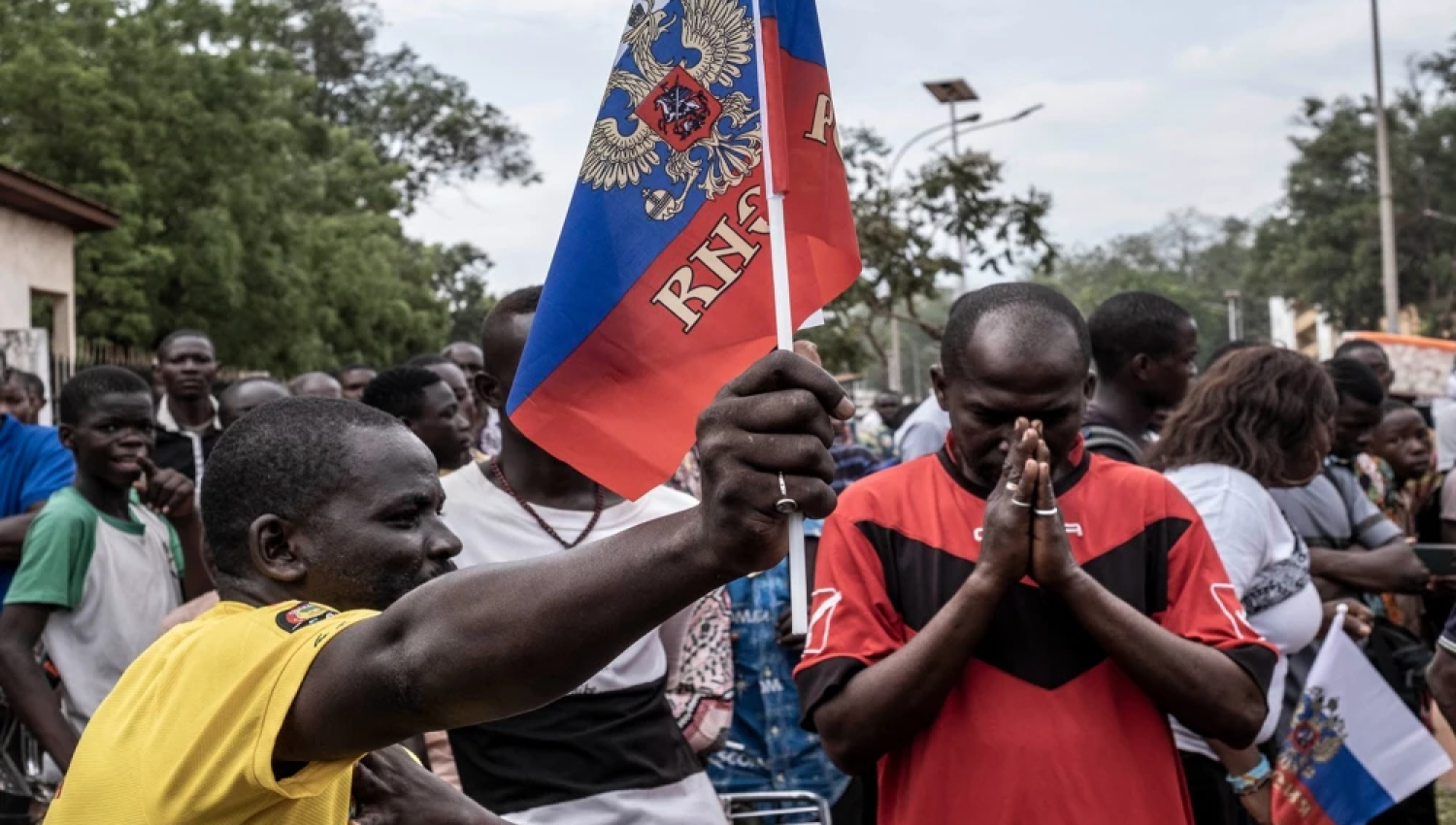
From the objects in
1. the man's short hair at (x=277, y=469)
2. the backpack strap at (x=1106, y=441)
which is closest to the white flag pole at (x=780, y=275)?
the man's short hair at (x=277, y=469)

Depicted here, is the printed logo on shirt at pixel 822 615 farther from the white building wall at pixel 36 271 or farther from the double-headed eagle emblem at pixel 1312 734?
the white building wall at pixel 36 271

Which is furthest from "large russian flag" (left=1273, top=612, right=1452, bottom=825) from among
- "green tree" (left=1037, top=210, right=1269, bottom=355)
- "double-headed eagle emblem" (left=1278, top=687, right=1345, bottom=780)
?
"green tree" (left=1037, top=210, right=1269, bottom=355)

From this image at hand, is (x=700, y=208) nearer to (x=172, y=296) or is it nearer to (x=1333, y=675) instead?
(x=1333, y=675)

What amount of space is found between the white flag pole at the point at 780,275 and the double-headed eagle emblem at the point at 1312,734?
2.93 m

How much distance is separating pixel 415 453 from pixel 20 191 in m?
16.9

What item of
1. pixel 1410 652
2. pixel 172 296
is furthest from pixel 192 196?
pixel 1410 652

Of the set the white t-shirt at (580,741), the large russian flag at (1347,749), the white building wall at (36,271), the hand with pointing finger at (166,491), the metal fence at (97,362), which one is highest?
the white building wall at (36,271)

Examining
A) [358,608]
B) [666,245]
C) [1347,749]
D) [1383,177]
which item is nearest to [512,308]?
[358,608]

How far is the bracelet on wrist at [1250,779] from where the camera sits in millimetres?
3814

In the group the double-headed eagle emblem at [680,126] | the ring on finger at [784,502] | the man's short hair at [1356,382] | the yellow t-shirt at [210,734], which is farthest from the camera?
the man's short hair at [1356,382]

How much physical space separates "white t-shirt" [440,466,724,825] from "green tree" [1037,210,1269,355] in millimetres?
68979

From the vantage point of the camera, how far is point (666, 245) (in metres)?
2.02

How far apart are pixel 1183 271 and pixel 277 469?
367 ft

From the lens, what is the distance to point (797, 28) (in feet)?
6.61
